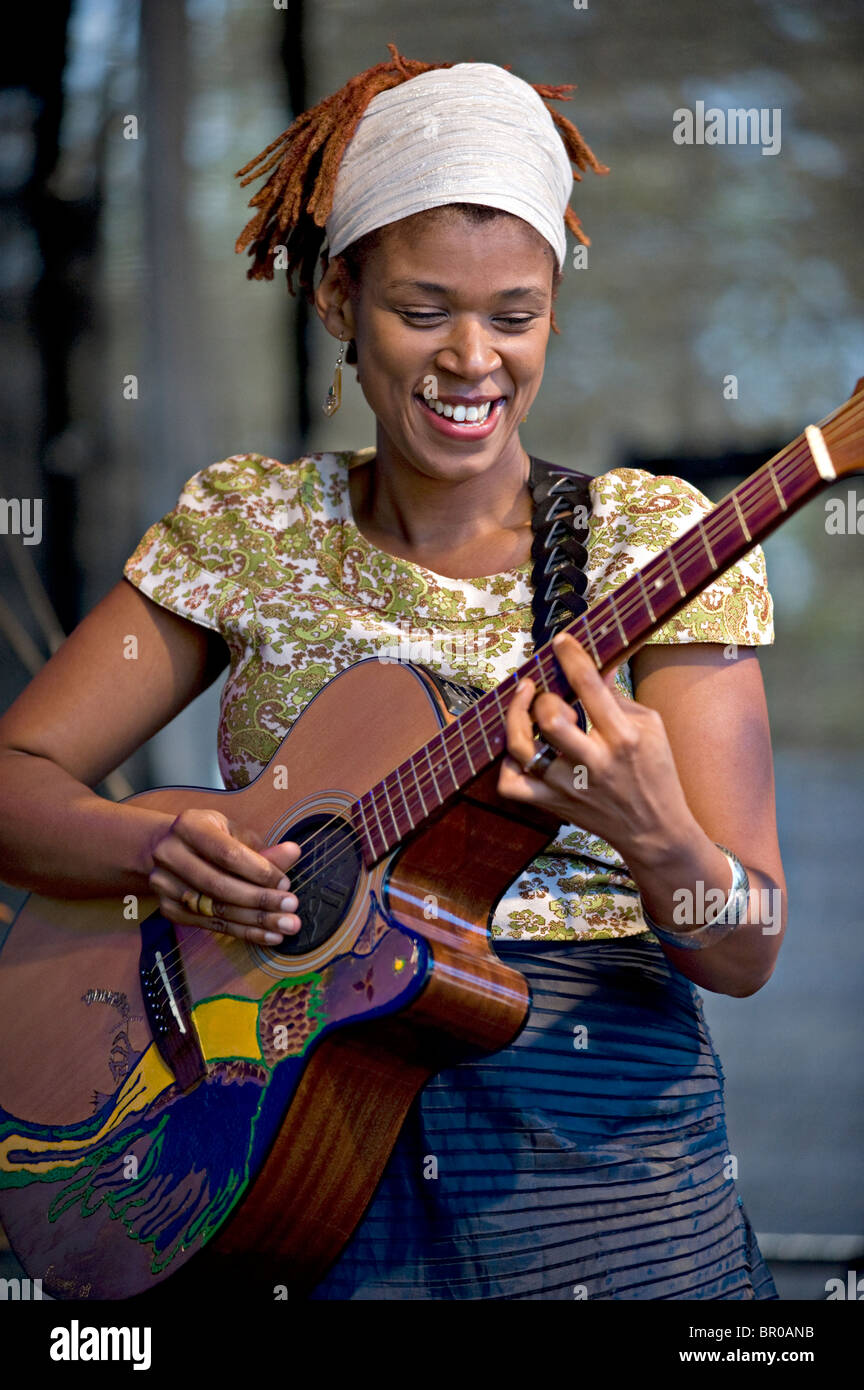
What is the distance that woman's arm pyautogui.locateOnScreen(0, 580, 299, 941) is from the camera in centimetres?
146

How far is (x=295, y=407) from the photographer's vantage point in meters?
3.03

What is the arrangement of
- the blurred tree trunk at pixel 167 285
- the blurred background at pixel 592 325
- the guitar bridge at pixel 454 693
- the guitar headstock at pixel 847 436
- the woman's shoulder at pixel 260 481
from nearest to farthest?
1. the guitar headstock at pixel 847 436
2. the guitar bridge at pixel 454 693
3. the woman's shoulder at pixel 260 481
4. the blurred background at pixel 592 325
5. the blurred tree trunk at pixel 167 285

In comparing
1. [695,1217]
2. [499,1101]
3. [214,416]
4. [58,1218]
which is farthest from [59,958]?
[214,416]

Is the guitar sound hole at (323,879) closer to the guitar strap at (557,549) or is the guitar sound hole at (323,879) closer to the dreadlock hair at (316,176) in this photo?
the guitar strap at (557,549)

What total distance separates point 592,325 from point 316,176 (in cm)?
120

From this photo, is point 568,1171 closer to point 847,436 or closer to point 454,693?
point 454,693

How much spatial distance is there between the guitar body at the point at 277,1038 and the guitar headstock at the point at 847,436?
0.44 metres

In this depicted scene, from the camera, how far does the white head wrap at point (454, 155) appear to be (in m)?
1.54

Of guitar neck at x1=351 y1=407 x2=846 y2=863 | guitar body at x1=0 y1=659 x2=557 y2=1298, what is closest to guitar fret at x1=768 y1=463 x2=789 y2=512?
guitar neck at x1=351 y1=407 x2=846 y2=863

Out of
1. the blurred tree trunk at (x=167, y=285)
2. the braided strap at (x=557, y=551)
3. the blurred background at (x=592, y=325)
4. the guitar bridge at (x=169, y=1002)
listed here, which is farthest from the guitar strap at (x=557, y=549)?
the blurred tree trunk at (x=167, y=285)

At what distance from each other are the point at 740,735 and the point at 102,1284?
90 cm

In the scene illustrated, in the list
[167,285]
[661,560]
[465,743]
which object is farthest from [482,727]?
[167,285]

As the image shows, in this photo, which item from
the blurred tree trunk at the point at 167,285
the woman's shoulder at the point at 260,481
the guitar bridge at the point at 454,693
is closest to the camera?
the guitar bridge at the point at 454,693
